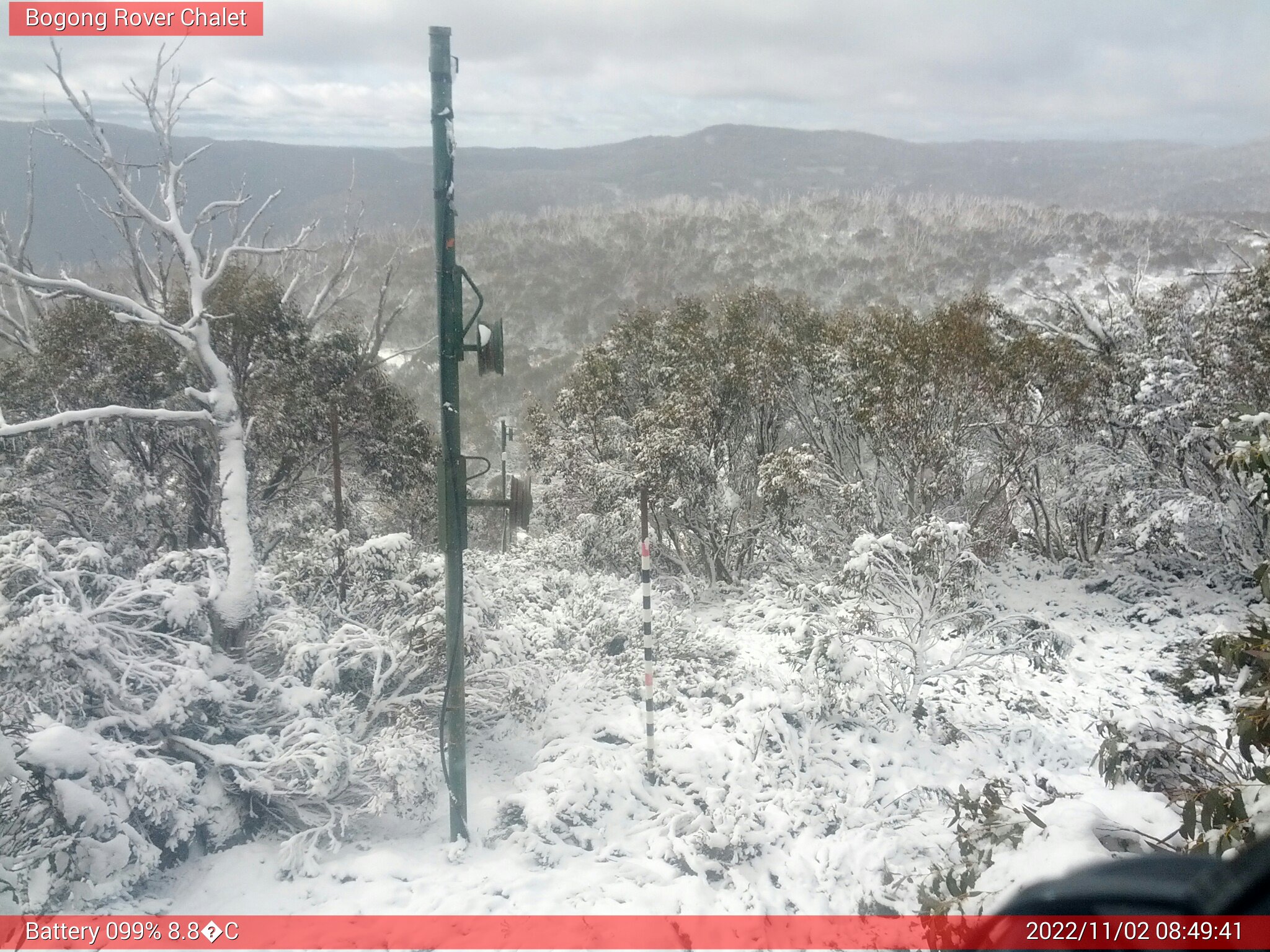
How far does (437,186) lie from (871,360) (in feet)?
22.2

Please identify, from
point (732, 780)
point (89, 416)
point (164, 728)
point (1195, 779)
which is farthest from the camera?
point (732, 780)

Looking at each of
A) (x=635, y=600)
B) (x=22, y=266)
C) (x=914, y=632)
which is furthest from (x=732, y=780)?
(x=22, y=266)

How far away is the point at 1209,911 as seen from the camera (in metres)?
0.90

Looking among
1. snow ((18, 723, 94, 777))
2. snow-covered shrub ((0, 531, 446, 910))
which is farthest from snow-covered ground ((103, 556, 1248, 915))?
snow ((18, 723, 94, 777))

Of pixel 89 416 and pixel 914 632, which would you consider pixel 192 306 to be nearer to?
pixel 89 416

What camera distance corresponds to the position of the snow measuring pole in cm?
420

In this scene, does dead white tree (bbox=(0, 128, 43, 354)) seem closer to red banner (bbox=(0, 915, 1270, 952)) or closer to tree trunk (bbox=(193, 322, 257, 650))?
tree trunk (bbox=(193, 322, 257, 650))

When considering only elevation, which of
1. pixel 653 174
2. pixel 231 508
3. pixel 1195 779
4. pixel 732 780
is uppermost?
pixel 653 174

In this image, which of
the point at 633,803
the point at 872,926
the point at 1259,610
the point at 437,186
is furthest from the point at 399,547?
the point at 1259,610

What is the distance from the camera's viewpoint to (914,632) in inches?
284

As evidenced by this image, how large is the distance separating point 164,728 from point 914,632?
6.34 metres

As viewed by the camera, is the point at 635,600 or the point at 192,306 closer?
the point at 192,306

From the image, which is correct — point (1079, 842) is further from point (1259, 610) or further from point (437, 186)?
point (1259, 610)

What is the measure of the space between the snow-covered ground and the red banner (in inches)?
4.3
